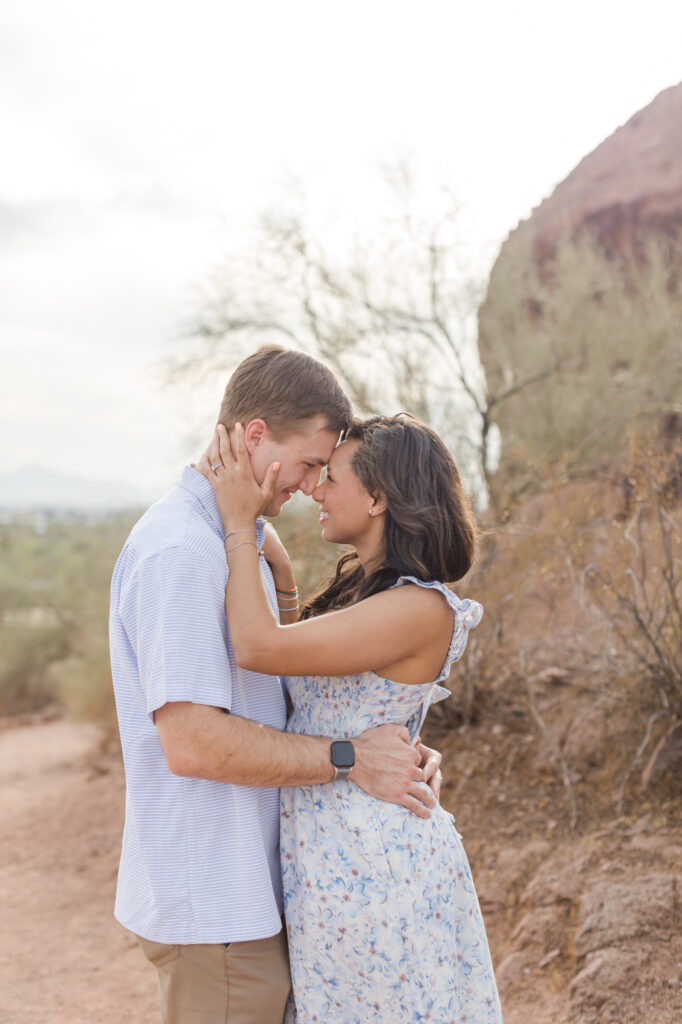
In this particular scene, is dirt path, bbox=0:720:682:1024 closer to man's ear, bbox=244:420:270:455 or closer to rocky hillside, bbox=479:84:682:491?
man's ear, bbox=244:420:270:455

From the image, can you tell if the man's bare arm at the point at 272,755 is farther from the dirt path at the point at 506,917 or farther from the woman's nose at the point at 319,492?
the dirt path at the point at 506,917

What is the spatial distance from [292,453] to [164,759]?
2.53 ft

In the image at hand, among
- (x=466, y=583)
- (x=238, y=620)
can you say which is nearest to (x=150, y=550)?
(x=238, y=620)

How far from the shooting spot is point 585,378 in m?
11.4

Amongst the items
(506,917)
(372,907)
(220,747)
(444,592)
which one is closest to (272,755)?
(220,747)

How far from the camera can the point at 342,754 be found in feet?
6.58

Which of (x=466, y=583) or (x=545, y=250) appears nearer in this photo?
(x=466, y=583)

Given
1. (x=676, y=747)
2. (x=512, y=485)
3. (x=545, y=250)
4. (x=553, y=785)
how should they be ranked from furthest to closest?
(x=545, y=250)
(x=512, y=485)
(x=553, y=785)
(x=676, y=747)

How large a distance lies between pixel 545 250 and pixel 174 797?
16547mm

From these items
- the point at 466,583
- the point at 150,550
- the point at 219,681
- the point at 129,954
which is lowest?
the point at 129,954

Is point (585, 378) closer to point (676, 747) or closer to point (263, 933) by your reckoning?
point (676, 747)

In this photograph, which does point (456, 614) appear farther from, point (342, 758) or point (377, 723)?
point (342, 758)

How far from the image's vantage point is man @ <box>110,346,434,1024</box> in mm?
1809

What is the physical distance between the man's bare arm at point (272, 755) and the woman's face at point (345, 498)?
52cm
